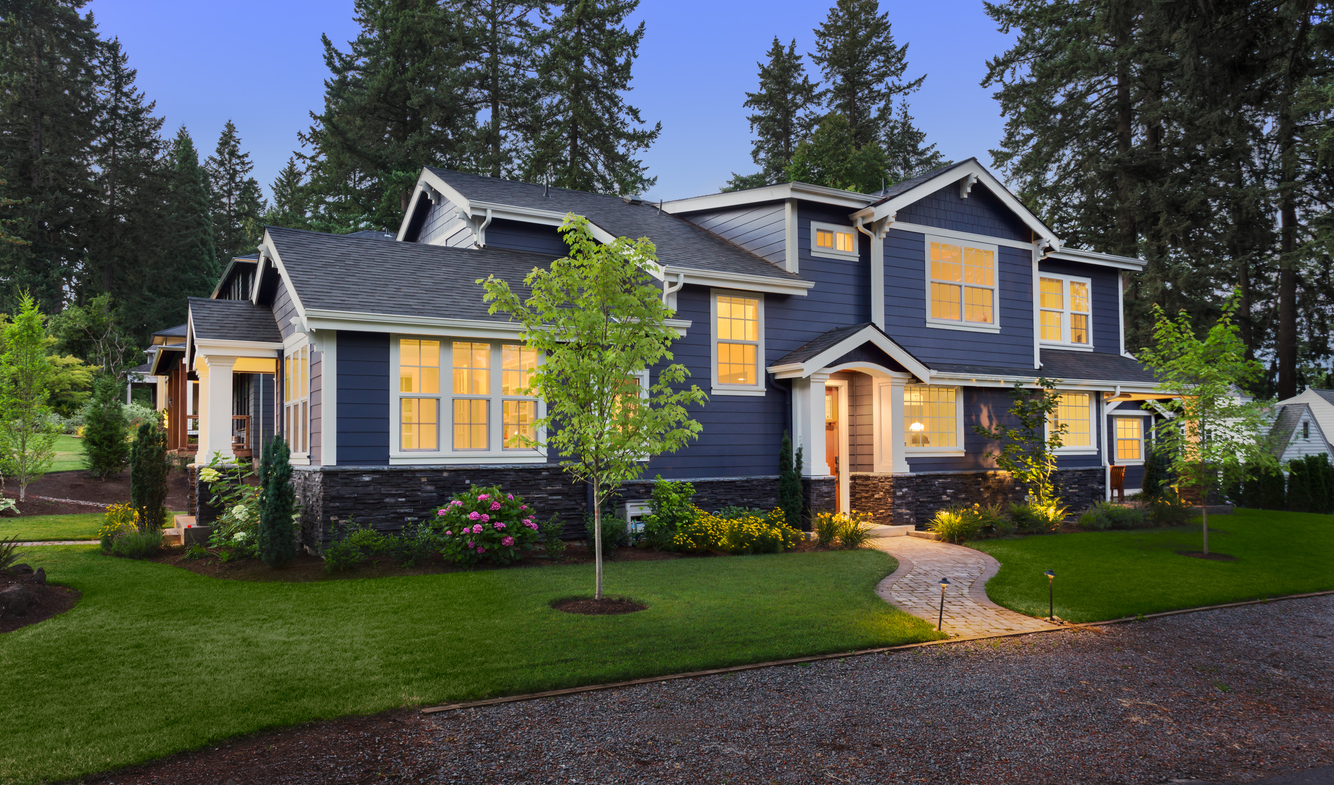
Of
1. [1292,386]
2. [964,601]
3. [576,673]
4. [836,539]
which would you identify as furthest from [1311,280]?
[576,673]

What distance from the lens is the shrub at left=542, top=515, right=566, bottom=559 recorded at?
36.0 ft

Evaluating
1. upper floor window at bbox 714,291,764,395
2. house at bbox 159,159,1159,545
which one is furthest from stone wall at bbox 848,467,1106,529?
upper floor window at bbox 714,291,764,395

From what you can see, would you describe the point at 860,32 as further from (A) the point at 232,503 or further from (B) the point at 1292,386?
(A) the point at 232,503

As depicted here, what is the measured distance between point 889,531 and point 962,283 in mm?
5800

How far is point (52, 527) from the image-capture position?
45.9 ft

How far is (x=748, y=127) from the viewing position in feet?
131

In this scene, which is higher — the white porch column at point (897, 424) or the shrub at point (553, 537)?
the white porch column at point (897, 424)

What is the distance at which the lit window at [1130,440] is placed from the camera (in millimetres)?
20484

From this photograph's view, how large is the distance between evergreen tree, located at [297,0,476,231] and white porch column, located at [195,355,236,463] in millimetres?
18421

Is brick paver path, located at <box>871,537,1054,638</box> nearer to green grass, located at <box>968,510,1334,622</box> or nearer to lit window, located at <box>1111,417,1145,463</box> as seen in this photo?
green grass, located at <box>968,510,1334,622</box>

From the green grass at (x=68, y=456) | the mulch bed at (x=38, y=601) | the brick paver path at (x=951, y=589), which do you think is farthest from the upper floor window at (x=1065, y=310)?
the green grass at (x=68, y=456)

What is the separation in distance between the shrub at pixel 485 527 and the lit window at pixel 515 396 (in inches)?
47.7

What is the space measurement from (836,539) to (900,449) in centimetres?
252

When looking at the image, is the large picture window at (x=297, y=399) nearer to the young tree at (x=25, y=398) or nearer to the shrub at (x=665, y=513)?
the shrub at (x=665, y=513)
